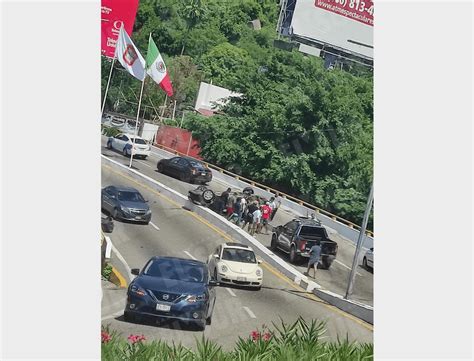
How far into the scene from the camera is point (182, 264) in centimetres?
1188

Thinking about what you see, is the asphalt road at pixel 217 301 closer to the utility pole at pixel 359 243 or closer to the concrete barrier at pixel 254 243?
the concrete barrier at pixel 254 243

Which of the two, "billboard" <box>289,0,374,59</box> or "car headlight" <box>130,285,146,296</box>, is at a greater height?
"billboard" <box>289,0,374,59</box>

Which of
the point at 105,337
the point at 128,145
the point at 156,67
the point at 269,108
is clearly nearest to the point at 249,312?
the point at 105,337

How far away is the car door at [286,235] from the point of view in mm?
12246

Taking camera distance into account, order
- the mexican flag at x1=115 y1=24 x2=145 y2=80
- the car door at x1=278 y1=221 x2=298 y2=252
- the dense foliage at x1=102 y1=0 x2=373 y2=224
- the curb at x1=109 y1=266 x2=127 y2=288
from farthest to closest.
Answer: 1. the dense foliage at x1=102 y1=0 x2=373 y2=224
2. the mexican flag at x1=115 y1=24 x2=145 y2=80
3. the car door at x1=278 y1=221 x2=298 y2=252
4. the curb at x1=109 y1=266 x2=127 y2=288

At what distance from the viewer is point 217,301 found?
462 inches

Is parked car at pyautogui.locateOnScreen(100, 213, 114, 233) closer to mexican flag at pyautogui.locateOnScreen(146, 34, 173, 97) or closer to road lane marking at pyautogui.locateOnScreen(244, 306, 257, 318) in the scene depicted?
road lane marking at pyautogui.locateOnScreen(244, 306, 257, 318)

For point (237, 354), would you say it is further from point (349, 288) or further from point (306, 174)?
point (306, 174)

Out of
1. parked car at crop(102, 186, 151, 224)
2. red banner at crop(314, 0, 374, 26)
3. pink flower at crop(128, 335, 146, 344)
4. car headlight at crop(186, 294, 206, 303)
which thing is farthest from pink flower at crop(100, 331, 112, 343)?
red banner at crop(314, 0, 374, 26)

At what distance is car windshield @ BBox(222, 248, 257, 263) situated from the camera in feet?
39.8

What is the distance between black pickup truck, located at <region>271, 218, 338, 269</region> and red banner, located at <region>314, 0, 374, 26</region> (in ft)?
11.2

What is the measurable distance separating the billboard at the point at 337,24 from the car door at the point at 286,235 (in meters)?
2.98

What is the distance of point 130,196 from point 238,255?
1876mm

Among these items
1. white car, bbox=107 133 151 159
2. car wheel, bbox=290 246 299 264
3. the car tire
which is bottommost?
the car tire
